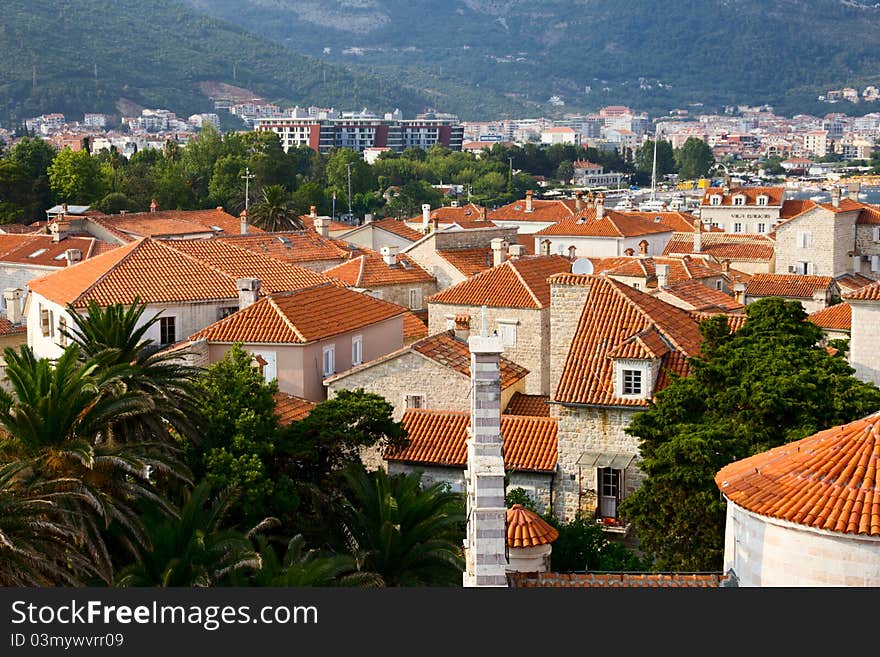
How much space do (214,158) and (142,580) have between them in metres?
120

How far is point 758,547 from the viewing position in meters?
15.1

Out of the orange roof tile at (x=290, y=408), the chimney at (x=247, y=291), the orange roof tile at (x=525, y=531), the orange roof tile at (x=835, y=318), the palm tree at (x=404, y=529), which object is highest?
the chimney at (x=247, y=291)

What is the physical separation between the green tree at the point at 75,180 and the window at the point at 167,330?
2518 inches

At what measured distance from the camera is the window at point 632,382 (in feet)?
85.1

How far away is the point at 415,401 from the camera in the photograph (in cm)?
3136

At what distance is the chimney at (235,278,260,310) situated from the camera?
37094mm

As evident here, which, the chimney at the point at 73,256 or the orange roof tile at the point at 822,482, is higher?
the orange roof tile at the point at 822,482

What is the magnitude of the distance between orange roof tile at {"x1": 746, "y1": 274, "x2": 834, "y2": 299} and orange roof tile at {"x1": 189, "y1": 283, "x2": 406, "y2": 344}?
27545 mm

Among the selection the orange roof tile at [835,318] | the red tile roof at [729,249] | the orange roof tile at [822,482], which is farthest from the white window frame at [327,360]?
the red tile roof at [729,249]

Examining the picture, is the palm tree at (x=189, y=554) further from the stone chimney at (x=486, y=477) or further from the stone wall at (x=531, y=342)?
the stone wall at (x=531, y=342)


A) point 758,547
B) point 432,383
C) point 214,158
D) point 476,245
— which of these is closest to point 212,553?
point 758,547

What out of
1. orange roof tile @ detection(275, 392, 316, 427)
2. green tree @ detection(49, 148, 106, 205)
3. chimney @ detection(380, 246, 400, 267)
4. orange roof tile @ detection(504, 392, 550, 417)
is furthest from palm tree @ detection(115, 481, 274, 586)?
green tree @ detection(49, 148, 106, 205)

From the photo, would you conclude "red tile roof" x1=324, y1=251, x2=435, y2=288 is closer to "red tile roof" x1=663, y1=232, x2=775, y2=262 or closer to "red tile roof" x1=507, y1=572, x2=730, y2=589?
"red tile roof" x1=663, y1=232, x2=775, y2=262

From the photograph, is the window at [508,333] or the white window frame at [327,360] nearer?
the white window frame at [327,360]
